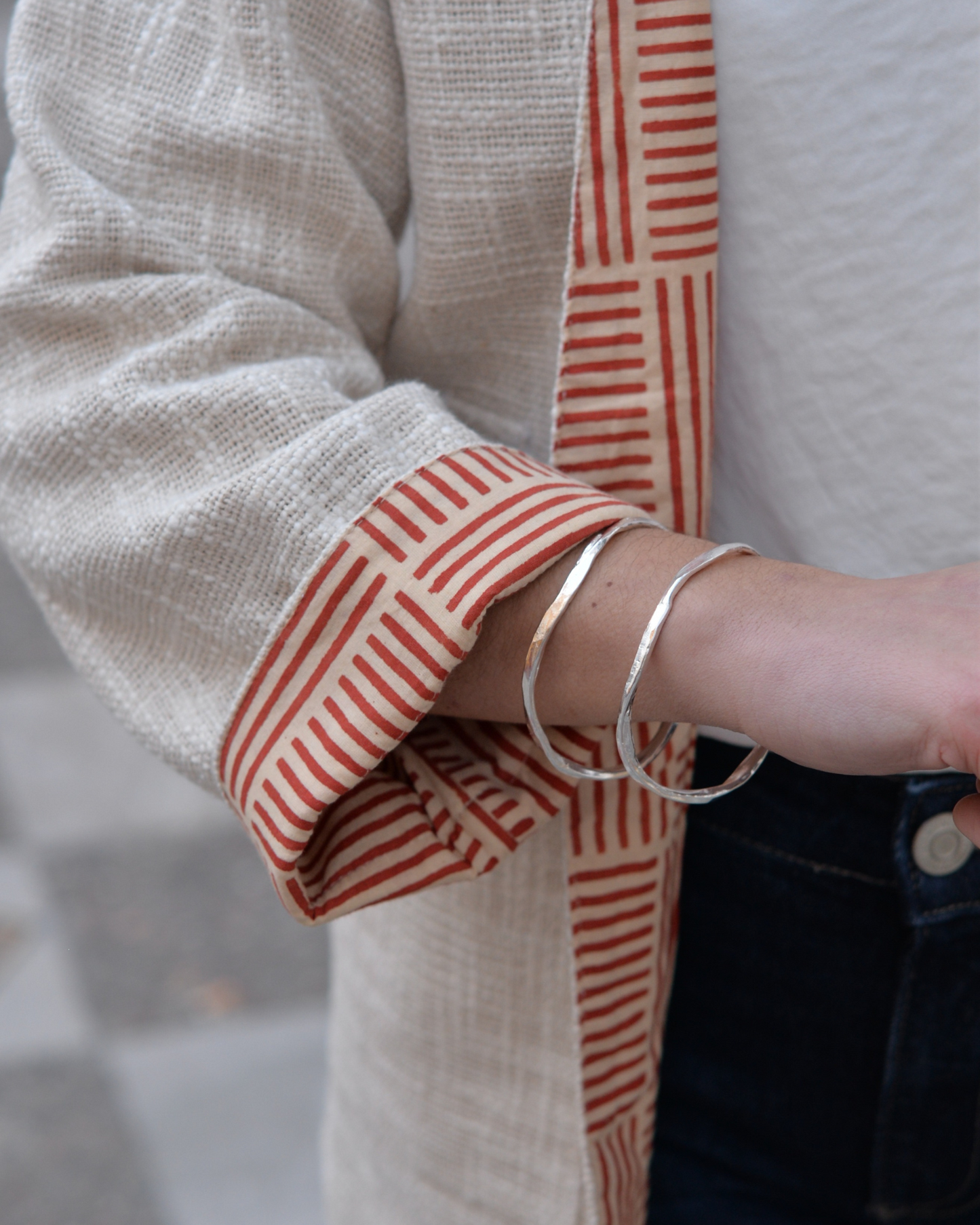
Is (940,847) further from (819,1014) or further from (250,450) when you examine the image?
(250,450)

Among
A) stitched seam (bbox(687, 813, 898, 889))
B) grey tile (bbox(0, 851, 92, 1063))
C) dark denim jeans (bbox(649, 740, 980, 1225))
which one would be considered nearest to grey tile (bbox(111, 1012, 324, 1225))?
grey tile (bbox(0, 851, 92, 1063))

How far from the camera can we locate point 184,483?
0.58m

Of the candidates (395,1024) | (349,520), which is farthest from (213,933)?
(349,520)

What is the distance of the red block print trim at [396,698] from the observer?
0.53 metres

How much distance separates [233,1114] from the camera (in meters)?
1.92

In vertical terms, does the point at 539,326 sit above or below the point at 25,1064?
above

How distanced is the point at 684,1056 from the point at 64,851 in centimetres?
186

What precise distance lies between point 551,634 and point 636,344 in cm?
17

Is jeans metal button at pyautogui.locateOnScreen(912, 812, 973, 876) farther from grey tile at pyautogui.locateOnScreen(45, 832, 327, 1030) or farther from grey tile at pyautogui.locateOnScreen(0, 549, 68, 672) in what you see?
grey tile at pyautogui.locateOnScreen(0, 549, 68, 672)

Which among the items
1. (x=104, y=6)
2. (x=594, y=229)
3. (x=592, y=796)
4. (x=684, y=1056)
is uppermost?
(x=104, y=6)

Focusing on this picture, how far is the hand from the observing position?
0.46 metres

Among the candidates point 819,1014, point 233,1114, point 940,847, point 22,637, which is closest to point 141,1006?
point 233,1114

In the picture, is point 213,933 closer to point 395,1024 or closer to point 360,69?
point 395,1024

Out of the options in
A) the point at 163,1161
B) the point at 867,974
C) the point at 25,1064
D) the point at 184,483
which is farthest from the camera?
the point at 25,1064
